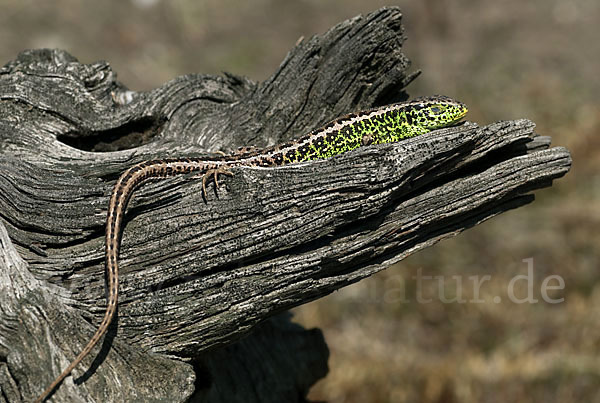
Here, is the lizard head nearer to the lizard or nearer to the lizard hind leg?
the lizard

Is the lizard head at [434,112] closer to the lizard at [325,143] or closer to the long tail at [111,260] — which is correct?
the lizard at [325,143]

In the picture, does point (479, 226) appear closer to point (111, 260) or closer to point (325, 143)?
point (325, 143)

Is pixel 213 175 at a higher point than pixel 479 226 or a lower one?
lower

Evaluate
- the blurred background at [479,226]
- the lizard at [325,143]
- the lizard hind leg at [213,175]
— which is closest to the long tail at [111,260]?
the lizard at [325,143]

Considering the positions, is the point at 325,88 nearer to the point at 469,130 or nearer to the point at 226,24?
the point at 469,130

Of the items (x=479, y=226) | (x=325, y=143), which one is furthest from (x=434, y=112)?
(x=479, y=226)

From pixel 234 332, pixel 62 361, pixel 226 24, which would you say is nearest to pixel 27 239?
pixel 62 361
